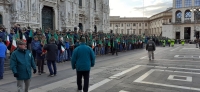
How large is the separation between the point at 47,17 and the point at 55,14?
1073 mm

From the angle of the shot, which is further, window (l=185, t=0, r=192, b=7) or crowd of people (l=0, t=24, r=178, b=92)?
window (l=185, t=0, r=192, b=7)

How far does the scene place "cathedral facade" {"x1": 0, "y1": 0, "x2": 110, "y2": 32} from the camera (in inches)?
651

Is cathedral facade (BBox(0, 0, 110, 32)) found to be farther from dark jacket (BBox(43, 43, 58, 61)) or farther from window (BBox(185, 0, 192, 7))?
window (BBox(185, 0, 192, 7))

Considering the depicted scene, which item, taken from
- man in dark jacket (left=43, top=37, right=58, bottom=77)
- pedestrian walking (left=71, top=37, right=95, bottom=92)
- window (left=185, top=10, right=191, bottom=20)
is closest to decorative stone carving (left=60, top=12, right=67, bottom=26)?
man in dark jacket (left=43, top=37, right=58, bottom=77)

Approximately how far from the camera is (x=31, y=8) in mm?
18297

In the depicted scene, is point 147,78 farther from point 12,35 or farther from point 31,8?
point 31,8

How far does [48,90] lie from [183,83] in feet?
16.9

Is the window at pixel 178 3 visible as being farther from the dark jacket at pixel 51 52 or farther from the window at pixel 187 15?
the dark jacket at pixel 51 52

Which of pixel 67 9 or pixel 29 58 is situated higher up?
pixel 67 9

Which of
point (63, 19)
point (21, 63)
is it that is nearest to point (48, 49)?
point (21, 63)

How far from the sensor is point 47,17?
22.3m

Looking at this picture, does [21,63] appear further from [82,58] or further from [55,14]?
[55,14]

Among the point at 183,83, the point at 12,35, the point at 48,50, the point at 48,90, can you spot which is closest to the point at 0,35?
the point at 12,35

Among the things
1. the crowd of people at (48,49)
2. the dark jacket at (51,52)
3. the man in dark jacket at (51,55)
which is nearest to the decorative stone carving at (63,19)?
the crowd of people at (48,49)
